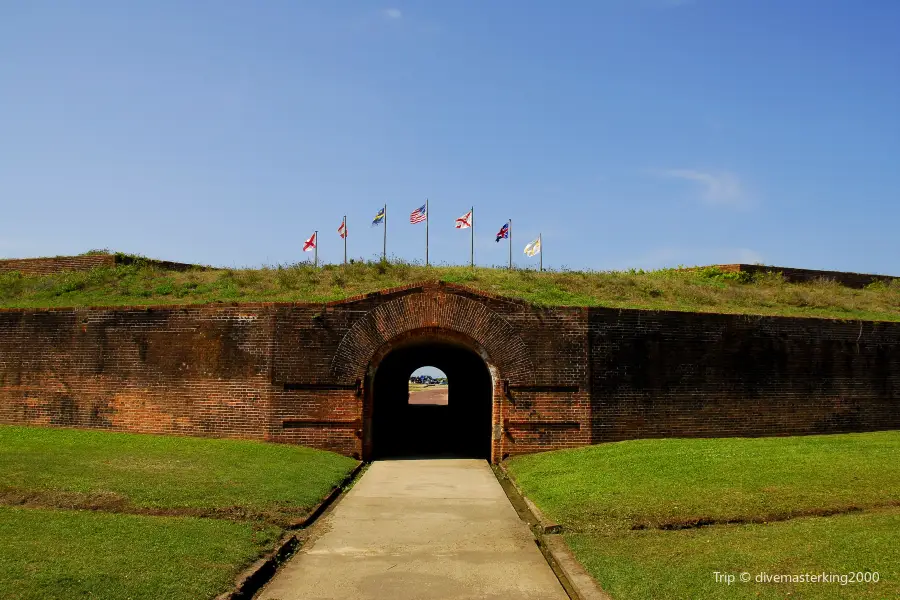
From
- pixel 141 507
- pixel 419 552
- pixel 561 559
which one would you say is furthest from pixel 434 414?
pixel 561 559

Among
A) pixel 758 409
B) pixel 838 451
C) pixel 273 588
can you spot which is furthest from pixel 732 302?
pixel 273 588

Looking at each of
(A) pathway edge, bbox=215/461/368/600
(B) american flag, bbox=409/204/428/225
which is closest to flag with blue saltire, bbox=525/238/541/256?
(B) american flag, bbox=409/204/428/225

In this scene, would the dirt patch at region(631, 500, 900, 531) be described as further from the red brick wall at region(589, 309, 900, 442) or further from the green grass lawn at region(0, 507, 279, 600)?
the red brick wall at region(589, 309, 900, 442)

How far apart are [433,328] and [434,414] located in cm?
1402

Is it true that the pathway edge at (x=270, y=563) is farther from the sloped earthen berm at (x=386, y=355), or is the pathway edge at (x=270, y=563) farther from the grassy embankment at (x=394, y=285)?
the grassy embankment at (x=394, y=285)

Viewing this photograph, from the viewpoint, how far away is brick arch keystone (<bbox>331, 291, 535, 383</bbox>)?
44.1 ft

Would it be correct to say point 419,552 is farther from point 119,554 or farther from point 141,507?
point 141,507

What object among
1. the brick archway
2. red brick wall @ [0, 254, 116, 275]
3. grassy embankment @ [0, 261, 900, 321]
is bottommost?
the brick archway

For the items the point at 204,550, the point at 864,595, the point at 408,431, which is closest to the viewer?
the point at 864,595

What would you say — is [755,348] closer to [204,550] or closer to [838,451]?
[838,451]

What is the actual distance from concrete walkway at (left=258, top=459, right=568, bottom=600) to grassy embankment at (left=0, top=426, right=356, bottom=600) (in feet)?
1.85

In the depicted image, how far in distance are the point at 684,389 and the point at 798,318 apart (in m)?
3.30

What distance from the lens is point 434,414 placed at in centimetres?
2716

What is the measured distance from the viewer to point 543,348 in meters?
13.5
